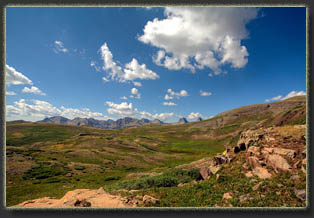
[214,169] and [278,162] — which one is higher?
[278,162]

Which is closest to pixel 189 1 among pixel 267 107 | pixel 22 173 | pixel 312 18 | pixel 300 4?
pixel 300 4

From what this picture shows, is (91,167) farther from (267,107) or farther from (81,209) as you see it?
(267,107)

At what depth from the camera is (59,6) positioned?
25.2ft

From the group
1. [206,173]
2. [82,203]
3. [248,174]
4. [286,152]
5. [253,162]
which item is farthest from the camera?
[206,173]

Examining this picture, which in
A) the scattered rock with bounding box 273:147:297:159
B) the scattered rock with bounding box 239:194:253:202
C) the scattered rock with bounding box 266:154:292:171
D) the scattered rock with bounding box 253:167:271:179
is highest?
the scattered rock with bounding box 273:147:297:159

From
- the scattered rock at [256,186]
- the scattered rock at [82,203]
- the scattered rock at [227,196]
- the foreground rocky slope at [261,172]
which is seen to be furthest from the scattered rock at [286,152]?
the scattered rock at [82,203]

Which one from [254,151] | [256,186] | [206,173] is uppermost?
[254,151]

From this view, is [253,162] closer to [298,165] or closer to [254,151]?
[254,151]

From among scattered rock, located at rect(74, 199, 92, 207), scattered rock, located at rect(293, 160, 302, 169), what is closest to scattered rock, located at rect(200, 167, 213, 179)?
scattered rock, located at rect(293, 160, 302, 169)

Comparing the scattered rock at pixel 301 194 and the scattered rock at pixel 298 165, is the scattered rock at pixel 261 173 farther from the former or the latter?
the scattered rock at pixel 301 194

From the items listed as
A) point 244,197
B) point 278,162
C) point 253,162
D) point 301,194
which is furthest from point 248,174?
point 301,194

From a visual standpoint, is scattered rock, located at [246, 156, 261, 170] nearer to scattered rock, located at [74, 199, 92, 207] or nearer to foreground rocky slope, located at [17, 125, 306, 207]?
foreground rocky slope, located at [17, 125, 306, 207]

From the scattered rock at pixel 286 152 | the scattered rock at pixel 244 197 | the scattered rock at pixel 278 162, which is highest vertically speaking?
the scattered rock at pixel 286 152

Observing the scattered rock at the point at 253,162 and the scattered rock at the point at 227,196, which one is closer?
the scattered rock at the point at 227,196
